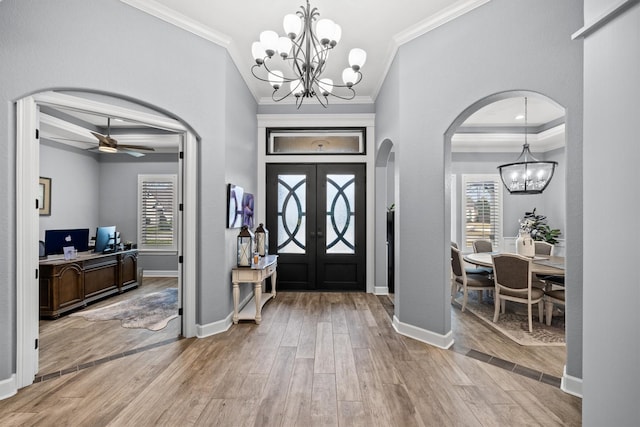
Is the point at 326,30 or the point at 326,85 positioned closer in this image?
the point at 326,30

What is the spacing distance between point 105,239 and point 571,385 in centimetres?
628

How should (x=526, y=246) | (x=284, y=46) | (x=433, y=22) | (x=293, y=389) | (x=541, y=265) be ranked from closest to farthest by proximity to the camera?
(x=293, y=389) < (x=284, y=46) < (x=433, y=22) < (x=541, y=265) < (x=526, y=246)

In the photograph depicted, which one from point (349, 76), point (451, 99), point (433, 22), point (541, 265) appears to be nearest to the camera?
point (349, 76)

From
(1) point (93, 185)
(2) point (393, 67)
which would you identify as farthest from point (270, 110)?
(1) point (93, 185)

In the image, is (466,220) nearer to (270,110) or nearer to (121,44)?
(270,110)

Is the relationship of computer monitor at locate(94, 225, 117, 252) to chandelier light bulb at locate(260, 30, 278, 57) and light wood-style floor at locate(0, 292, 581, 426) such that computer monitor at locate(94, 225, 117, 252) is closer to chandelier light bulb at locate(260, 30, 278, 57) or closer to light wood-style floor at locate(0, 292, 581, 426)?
light wood-style floor at locate(0, 292, 581, 426)

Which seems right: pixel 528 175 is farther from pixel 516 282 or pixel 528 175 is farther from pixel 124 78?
pixel 124 78

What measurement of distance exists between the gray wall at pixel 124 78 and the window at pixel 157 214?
3.44 meters

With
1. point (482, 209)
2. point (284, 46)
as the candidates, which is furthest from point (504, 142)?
point (284, 46)

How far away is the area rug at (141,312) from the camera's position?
376 centimetres

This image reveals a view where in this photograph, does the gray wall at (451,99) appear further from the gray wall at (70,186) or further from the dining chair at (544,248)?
the gray wall at (70,186)

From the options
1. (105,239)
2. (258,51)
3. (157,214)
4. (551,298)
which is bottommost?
(551,298)

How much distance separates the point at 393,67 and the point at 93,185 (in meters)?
6.45

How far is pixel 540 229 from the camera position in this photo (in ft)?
20.1
